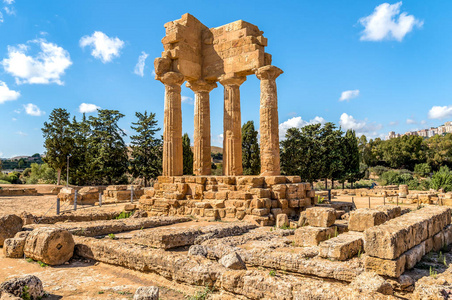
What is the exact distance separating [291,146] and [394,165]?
3359 cm

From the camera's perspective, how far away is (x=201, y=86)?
15984 millimetres

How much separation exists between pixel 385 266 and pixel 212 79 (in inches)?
483

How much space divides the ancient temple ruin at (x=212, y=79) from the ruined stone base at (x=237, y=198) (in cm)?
133

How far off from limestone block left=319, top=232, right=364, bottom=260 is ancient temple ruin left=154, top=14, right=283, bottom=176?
22.7ft

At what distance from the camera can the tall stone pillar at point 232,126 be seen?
14.8 meters

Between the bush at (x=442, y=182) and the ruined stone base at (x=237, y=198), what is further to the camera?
the bush at (x=442, y=182)

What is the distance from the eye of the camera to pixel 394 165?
59.7 metres

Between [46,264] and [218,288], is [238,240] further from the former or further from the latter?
[46,264]

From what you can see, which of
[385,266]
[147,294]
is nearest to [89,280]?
[147,294]

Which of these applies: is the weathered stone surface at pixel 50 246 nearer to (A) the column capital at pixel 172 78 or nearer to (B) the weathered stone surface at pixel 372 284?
(B) the weathered stone surface at pixel 372 284

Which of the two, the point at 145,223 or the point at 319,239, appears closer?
the point at 319,239

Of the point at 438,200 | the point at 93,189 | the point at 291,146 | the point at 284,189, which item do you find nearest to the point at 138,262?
the point at 284,189

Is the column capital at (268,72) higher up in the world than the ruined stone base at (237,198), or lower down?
higher up

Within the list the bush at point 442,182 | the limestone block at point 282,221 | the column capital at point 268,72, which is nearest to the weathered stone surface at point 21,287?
the limestone block at point 282,221
